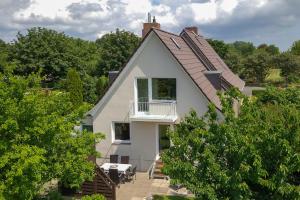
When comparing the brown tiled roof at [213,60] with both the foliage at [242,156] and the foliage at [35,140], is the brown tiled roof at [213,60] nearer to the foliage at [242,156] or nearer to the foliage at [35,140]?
the foliage at [35,140]

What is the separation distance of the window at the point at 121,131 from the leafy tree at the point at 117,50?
2755 cm

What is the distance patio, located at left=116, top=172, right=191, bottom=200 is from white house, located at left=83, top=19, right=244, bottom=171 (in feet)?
6.39

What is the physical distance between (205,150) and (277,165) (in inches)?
82.0

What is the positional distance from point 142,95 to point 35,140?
37.2 feet

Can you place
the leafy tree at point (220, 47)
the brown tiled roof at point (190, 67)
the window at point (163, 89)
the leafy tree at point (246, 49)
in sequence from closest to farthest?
the brown tiled roof at point (190, 67) → the window at point (163, 89) → the leafy tree at point (220, 47) → the leafy tree at point (246, 49)

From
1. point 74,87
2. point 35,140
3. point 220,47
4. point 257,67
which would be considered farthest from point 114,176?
point 220,47

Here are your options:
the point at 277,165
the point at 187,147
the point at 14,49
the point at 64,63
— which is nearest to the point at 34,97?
the point at 187,147

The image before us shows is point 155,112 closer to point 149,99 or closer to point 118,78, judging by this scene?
point 149,99

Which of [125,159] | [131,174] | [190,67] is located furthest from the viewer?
[190,67]

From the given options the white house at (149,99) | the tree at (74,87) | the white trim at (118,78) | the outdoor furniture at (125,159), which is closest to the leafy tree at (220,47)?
the tree at (74,87)

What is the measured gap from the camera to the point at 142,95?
2359 centimetres

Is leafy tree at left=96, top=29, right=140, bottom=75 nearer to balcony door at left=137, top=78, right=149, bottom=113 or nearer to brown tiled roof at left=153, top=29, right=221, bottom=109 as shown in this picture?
brown tiled roof at left=153, top=29, right=221, bottom=109

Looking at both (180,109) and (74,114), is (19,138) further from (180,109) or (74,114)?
(180,109)

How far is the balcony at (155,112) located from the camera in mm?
22547
